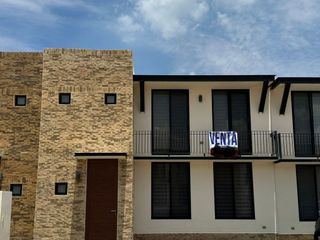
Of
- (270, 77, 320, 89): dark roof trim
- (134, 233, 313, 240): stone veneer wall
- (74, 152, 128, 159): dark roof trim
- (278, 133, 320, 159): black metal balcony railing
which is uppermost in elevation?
(270, 77, 320, 89): dark roof trim

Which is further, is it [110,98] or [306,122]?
[306,122]

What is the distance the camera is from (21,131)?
1816cm

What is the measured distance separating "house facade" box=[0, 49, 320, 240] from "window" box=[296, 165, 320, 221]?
0.14ft

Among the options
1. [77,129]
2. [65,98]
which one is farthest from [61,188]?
[65,98]

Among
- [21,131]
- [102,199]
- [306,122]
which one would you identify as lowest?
[102,199]

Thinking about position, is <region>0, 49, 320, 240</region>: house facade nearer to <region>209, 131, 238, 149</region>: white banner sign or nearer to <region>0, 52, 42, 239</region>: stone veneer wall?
<region>0, 52, 42, 239</region>: stone veneer wall

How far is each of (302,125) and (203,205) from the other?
5494 mm

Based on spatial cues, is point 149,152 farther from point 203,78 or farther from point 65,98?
point 65,98

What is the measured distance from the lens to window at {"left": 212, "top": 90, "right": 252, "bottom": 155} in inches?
765

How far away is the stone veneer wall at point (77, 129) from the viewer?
56.0ft

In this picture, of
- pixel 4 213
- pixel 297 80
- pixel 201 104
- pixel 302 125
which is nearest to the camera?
pixel 4 213

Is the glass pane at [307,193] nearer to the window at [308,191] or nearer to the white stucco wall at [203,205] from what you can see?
the window at [308,191]

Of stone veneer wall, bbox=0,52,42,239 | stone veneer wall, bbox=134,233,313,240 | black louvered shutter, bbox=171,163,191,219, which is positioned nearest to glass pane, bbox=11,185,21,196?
stone veneer wall, bbox=0,52,42,239

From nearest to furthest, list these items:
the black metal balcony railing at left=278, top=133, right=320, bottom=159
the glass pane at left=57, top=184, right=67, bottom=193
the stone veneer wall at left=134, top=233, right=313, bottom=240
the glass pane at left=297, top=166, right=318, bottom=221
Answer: the glass pane at left=57, top=184, right=67, bottom=193 → the stone veneer wall at left=134, top=233, right=313, bottom=240 → the glass pane at left=297, top=166, right=318, bottom=221 → the black metal balcony railing at left=278, top=133, right=320, bottom=159
